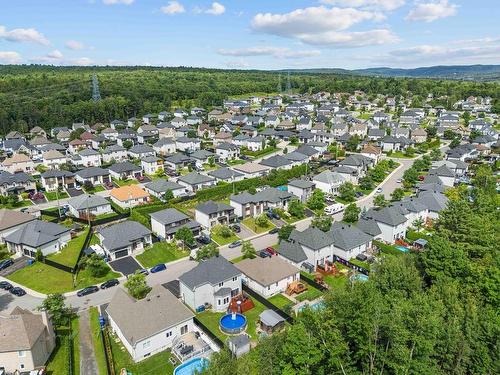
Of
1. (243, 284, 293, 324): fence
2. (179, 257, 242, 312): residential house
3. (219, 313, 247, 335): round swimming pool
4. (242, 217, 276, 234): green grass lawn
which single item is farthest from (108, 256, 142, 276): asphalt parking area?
(242, 217, 276, 234): green grass lawn

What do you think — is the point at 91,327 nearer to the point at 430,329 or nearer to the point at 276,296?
the point at 276,296

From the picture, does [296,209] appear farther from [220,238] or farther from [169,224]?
[169,224]

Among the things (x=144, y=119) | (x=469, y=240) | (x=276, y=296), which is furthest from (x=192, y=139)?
(x=469, y=240)

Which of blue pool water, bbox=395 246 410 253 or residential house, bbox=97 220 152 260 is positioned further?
blue pool water, bbox=395 246 410 253

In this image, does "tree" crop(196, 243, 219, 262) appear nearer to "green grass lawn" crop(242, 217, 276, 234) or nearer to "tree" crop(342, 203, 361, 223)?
"green grass lawn" crop(242, 217, 276, 234)

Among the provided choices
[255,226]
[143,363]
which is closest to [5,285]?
[143,363]
